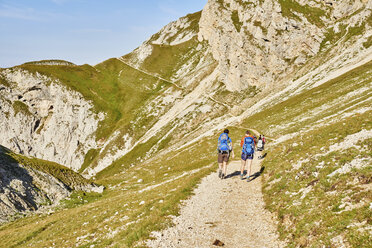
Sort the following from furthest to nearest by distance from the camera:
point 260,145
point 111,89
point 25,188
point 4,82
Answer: point 111,89
point 4,82
point 25,188
point 260,145

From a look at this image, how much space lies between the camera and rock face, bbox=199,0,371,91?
113062 millimetres

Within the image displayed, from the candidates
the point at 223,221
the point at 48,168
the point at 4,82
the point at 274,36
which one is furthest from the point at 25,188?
the point at 4,82

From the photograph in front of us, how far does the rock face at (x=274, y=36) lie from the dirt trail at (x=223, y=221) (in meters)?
108

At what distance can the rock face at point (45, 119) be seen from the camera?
141500 millimetres

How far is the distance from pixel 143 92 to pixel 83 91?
40246 mm

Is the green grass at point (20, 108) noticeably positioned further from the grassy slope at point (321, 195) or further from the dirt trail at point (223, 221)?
the grassy slope at point (321, 195)

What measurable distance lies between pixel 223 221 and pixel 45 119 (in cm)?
16848

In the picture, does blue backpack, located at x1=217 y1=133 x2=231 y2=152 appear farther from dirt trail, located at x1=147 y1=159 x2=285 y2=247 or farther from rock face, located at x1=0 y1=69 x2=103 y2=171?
rock face, located at x1=0 y1=69 x2=103 y2=171

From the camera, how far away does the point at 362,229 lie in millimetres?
8359

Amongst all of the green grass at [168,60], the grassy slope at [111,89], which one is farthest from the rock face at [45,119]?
the green grass at [168,60]

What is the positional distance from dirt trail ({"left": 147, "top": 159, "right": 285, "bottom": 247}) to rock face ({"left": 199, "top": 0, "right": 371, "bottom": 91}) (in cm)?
10759

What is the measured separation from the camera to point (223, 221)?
46.2ft

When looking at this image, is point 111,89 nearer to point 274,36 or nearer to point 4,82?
point 4,82

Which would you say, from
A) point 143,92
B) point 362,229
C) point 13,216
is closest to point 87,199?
point 13,216
